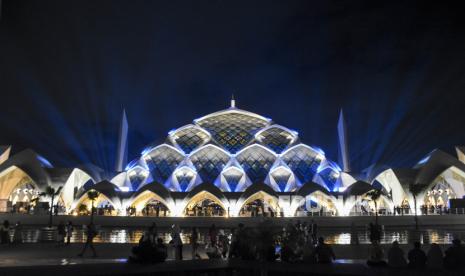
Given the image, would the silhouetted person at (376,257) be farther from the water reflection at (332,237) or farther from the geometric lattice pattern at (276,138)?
the geometric lattice pattern at (276,138)

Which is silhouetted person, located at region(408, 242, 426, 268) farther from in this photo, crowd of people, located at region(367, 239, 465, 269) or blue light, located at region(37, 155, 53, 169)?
blue light, located at region(37, 155, 53, 169)

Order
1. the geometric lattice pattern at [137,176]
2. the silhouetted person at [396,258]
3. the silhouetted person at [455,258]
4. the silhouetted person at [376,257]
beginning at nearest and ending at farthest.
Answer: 1. the silhouetted person at [455,258]
2. the silhouetted person at [396,258]
3. the silhouetted person at [376,257]
4. the geometric lattice pattern at [137,176]

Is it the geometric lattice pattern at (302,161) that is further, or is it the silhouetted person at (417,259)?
the geometric lattice pattern at (302,161)

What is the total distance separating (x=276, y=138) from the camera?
55.8m

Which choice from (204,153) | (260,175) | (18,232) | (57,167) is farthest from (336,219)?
(57,167)

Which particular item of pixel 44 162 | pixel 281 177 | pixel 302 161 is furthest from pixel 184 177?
pixel 44 162

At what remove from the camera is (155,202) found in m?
49.8

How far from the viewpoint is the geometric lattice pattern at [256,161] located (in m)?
49.9

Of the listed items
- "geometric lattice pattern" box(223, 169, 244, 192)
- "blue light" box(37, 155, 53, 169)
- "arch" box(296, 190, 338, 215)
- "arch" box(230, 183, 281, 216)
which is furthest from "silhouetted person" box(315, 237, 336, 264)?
"blue light" box(37, 155, 53, 169)

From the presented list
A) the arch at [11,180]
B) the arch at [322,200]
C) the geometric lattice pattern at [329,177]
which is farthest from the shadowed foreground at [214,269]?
the geometric lattice pattern at [329,177]

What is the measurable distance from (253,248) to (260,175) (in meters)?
40.2

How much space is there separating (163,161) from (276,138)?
1628 centimetres

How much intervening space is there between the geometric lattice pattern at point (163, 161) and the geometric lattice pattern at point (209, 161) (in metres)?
2.33

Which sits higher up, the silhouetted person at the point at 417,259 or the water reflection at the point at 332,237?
the silhouetted person at the point at 417,259
